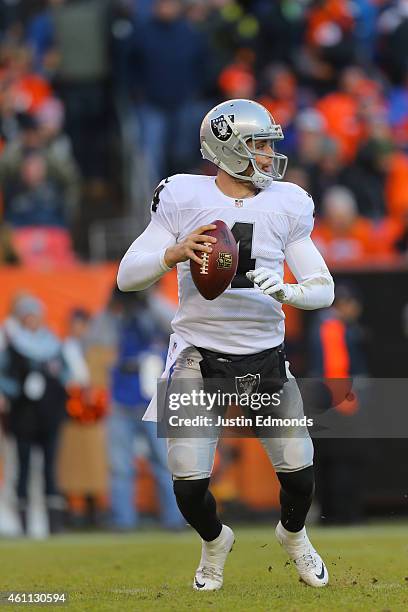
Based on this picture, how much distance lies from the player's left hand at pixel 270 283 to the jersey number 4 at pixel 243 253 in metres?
0.19

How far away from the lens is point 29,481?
10008mm

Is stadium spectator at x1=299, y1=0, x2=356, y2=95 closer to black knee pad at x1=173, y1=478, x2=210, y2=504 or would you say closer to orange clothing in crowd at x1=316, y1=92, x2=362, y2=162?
orange clothing in crowd at x1=316, y1=92, x2=362, y2=162

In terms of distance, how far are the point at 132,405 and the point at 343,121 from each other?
3849 mm

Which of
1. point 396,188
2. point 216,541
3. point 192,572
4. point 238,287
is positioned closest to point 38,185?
point 396,188

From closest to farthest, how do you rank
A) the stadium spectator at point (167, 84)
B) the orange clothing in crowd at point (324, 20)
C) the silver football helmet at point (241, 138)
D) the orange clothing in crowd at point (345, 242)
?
the silver football helmet at point (241, 138)
the orange clothing in crowd at point (345, 242)
the stadium spectator at point (167, 84)
the orange clothing in crowd at point (324, 20)

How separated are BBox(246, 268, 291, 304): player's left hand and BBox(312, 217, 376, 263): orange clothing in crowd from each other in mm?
5676

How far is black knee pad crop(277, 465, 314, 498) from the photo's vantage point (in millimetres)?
5266

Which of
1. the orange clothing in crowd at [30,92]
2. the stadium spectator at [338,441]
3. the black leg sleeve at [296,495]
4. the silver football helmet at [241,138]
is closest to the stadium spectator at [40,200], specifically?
the orange clothing in crowd at [30,92]

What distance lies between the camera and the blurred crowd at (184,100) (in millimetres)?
11273

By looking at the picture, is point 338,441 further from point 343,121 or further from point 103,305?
point 343,121

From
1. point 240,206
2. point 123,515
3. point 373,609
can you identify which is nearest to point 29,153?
point 123,515

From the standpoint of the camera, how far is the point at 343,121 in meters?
12.3

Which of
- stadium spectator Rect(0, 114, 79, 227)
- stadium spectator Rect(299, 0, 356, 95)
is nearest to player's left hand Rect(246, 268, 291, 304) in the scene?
stadium spectator Rect(0, 114, 79, 227)

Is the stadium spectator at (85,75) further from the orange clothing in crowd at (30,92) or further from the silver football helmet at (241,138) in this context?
the silver football helmet at (241,138)
